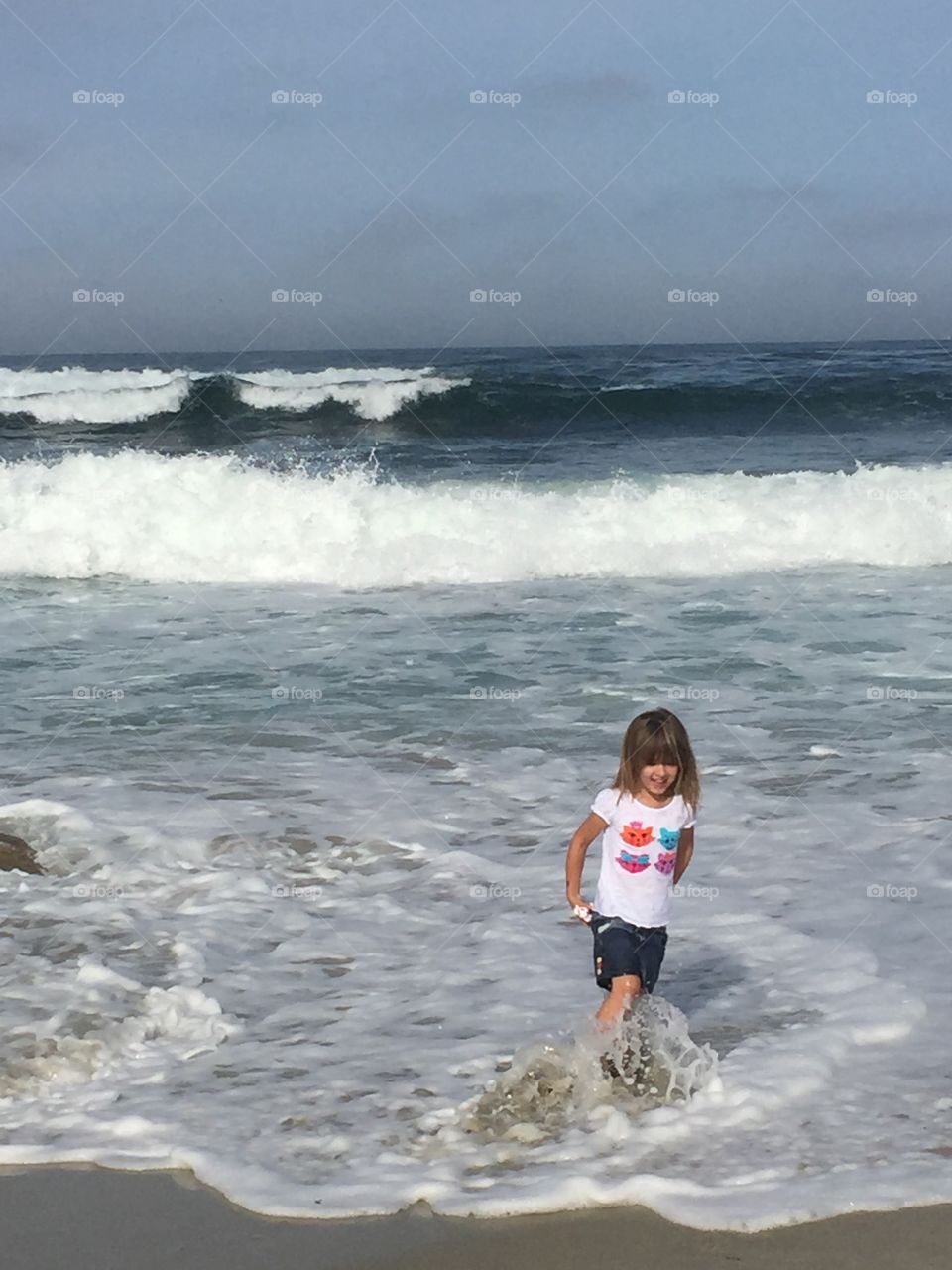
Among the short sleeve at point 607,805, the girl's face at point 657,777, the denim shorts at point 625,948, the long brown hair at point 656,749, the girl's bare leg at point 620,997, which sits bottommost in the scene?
the girl's bare leg at point 620,997

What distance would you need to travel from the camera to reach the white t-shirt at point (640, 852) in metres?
3.98

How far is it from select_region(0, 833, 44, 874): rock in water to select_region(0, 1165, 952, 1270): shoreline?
2614mm

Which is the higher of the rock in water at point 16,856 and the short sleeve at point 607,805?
the short sleeve at point 607,805

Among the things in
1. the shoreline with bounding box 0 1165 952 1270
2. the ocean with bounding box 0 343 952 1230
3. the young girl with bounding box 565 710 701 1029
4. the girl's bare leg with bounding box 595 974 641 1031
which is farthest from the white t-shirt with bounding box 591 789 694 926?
the shoreline with bounding box 0 1165 952 1270

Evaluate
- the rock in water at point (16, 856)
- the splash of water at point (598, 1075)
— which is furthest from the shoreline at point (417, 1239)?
the rock in water at point (16, 856)

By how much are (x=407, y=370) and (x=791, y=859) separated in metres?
27.8

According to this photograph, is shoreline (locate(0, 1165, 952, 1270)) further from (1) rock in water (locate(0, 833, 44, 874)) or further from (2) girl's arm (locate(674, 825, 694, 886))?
(1) rock in water (locate(0, 833, 44, 874))

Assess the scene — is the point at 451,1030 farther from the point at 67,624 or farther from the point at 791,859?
the point at 67,624

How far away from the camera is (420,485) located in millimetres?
19828

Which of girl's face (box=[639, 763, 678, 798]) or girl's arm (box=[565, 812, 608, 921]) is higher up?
girl's face (box=[639, 763, 678, 798])

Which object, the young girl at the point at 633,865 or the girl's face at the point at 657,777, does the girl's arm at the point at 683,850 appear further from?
the girl's face at the point at 657,777

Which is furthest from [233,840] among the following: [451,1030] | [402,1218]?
[402,1218]

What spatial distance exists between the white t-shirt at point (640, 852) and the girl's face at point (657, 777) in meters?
0.07

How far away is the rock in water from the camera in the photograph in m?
5.94
